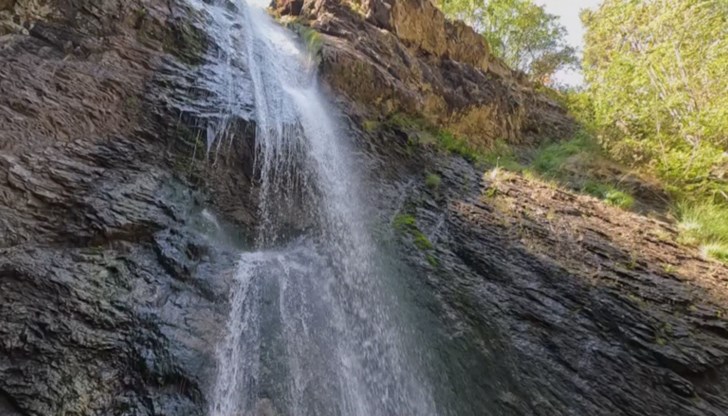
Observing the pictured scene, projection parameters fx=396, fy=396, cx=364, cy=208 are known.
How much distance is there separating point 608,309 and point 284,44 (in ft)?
29.9

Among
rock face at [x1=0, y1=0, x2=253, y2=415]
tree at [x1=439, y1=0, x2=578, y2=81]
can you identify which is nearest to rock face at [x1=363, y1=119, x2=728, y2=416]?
rock face at [x1=0, y1=0, x2=253, y2=415]

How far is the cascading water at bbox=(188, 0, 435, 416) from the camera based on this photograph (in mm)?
4043

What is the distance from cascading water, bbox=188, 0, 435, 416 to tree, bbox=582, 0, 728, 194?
6.94 metres

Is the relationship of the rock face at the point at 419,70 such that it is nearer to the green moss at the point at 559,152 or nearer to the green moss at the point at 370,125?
the green moss at the point at 370,125

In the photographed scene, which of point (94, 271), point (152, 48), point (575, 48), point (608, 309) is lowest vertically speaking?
point (94, 271)

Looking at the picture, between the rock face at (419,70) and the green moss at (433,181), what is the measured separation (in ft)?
6.65

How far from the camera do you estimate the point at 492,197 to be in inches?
301

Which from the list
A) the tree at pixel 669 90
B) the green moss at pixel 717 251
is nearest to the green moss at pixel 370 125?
the tree at pixel 669 90

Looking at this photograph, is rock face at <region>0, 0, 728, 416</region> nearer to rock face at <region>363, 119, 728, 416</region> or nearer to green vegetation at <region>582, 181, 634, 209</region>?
rock face at <region>363, 119, 728, 416</region>

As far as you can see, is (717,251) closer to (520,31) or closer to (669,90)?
(669,90)

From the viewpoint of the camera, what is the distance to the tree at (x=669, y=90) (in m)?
7.91

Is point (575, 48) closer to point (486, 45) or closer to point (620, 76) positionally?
point (486, 45)

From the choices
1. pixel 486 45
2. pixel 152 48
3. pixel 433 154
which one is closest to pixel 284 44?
pixel 152 48

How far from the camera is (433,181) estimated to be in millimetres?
7746
